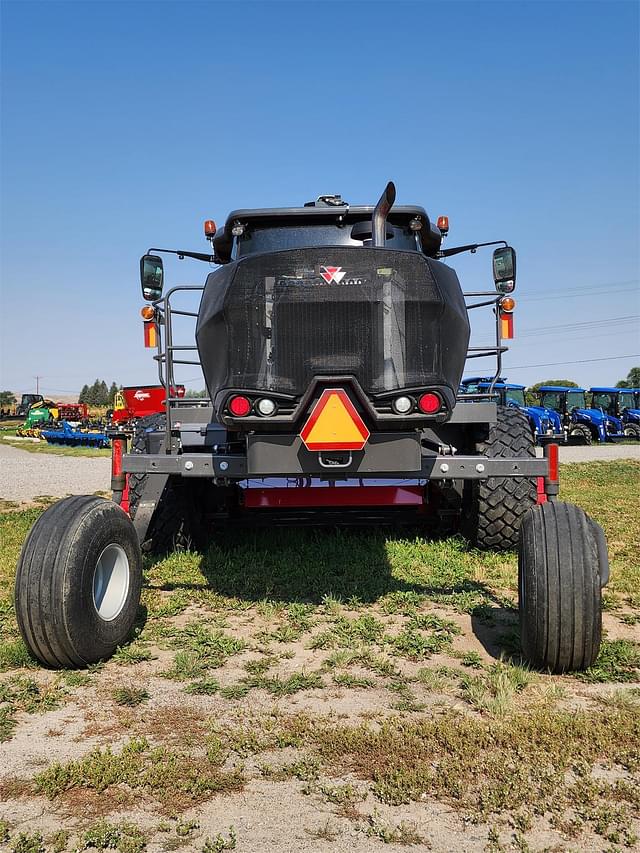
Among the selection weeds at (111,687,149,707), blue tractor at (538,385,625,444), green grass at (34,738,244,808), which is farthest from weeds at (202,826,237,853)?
blue tractor at (538,385,625,444)

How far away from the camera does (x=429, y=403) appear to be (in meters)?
3.65

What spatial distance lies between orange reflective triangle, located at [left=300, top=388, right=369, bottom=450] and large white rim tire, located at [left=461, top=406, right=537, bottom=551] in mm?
2264

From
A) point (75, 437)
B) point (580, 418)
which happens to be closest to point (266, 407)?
point (75, 437)

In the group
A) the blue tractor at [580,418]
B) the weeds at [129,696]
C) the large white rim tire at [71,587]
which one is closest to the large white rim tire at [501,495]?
the large white rim tire at [71,587]

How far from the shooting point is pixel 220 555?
607 cm

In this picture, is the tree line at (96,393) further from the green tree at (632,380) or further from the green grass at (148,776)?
the green grass at (148,776)

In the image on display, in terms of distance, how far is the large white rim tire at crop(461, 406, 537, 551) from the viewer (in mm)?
5695

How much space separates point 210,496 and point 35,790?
146 inches

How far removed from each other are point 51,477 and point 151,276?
1052cm

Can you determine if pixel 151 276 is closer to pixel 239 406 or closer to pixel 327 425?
pixel 239 406

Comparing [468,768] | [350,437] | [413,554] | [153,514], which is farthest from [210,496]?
[468,768]

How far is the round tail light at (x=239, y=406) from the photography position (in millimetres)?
3652

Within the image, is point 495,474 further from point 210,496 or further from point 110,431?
point 210,496

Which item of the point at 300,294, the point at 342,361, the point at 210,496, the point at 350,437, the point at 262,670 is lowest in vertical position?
the point at 262,670
